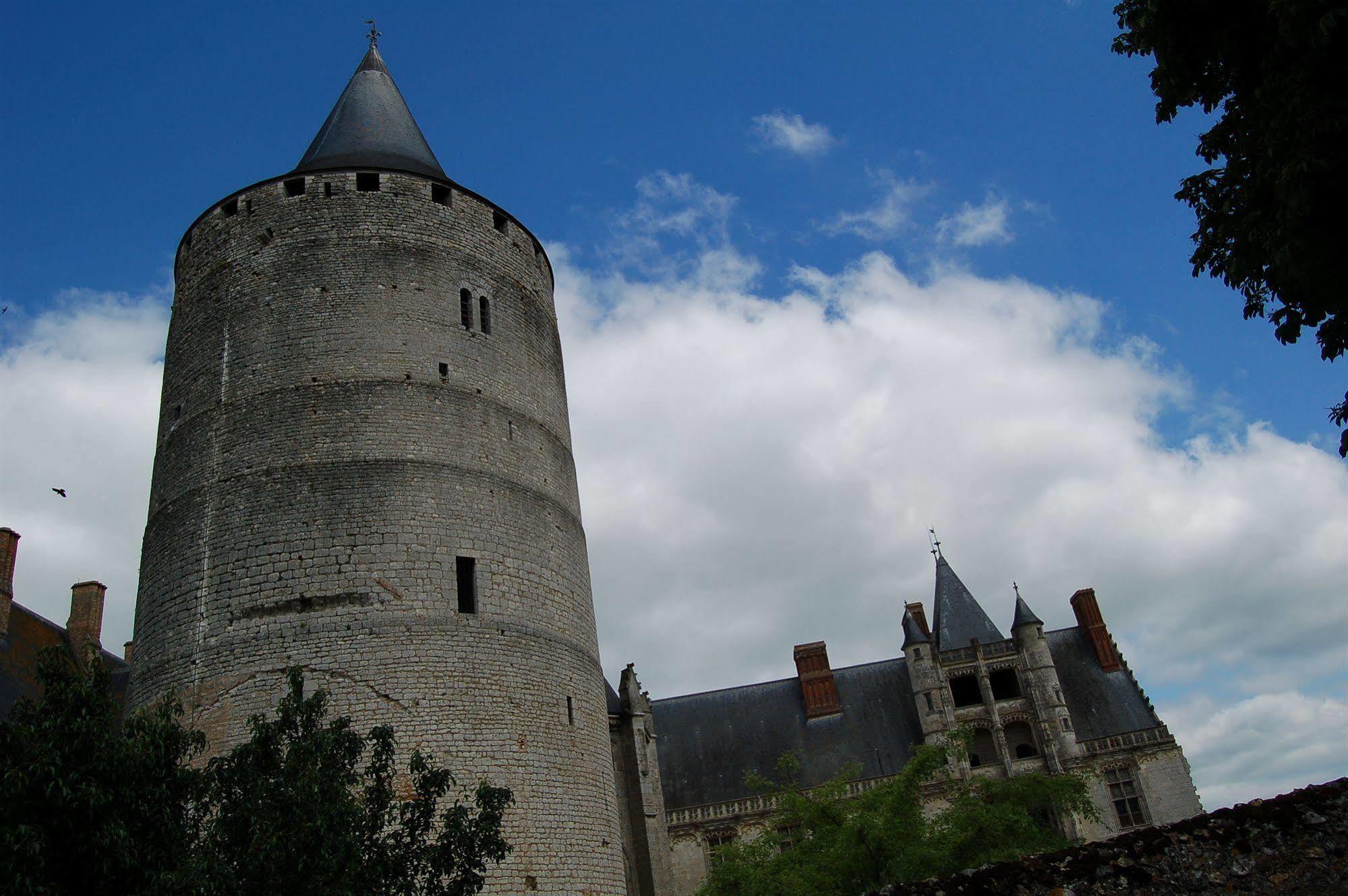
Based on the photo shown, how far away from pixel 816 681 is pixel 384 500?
22.4 metres

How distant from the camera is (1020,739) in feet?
102

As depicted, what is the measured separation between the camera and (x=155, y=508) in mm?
15352

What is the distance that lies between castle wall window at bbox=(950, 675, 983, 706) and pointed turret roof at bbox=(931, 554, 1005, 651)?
1134 millimetres

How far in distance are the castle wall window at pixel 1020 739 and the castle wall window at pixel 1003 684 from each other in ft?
2.97

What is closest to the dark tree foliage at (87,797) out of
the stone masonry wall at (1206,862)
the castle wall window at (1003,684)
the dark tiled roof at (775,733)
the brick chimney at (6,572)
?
the stone masonry wall at (1206,862)

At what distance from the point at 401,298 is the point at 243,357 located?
255 cm

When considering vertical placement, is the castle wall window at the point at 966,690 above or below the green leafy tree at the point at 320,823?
above

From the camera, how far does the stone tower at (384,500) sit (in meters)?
13.2

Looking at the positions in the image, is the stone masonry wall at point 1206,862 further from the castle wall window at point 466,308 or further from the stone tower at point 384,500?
the castle wall window at point 466,308

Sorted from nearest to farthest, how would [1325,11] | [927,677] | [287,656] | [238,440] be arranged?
[1325,11] → [287,656] → [238,440] → [927,677]

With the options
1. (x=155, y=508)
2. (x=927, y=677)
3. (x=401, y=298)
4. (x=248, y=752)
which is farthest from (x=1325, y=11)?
(x=927, y=677)

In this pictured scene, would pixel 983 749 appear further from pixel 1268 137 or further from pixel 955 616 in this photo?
pixel 1268 137

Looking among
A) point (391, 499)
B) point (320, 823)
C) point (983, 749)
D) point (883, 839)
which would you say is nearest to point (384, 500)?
point (391, 499)

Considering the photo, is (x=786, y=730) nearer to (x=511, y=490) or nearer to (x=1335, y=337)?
(x=511, y=490)
